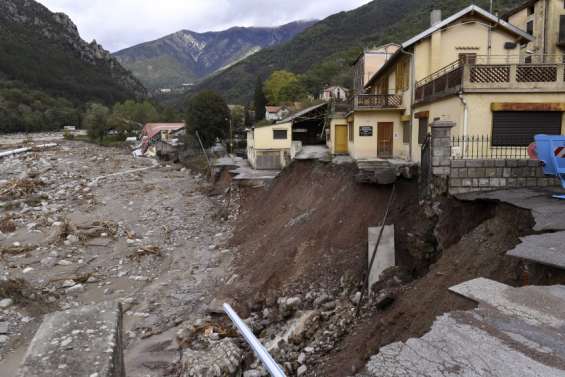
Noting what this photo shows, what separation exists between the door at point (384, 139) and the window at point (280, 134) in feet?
40.1

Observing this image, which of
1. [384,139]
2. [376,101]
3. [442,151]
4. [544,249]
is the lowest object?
[544,249]

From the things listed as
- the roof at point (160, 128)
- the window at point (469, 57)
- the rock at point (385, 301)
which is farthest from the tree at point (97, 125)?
the rock at point (385, 301)

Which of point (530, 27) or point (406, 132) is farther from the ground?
point (530, 27)

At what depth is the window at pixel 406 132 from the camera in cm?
1911

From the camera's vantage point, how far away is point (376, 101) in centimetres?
2100

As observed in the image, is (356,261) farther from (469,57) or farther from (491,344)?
(469,57)

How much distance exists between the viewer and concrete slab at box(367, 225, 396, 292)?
10.1 meters

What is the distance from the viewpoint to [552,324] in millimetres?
4254

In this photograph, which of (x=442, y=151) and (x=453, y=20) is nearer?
(x=442, y=151)

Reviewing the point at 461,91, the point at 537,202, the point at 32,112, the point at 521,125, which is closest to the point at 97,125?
the point at 32,112

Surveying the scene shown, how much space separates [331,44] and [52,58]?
294 feet

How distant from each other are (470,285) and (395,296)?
273 centimetres

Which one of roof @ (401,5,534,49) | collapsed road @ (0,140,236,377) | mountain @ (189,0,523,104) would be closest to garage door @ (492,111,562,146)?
roof @ (401,5,534,49)

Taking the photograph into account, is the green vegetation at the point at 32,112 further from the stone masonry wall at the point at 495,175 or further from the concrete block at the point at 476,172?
the concrete block at the point at 476,172
